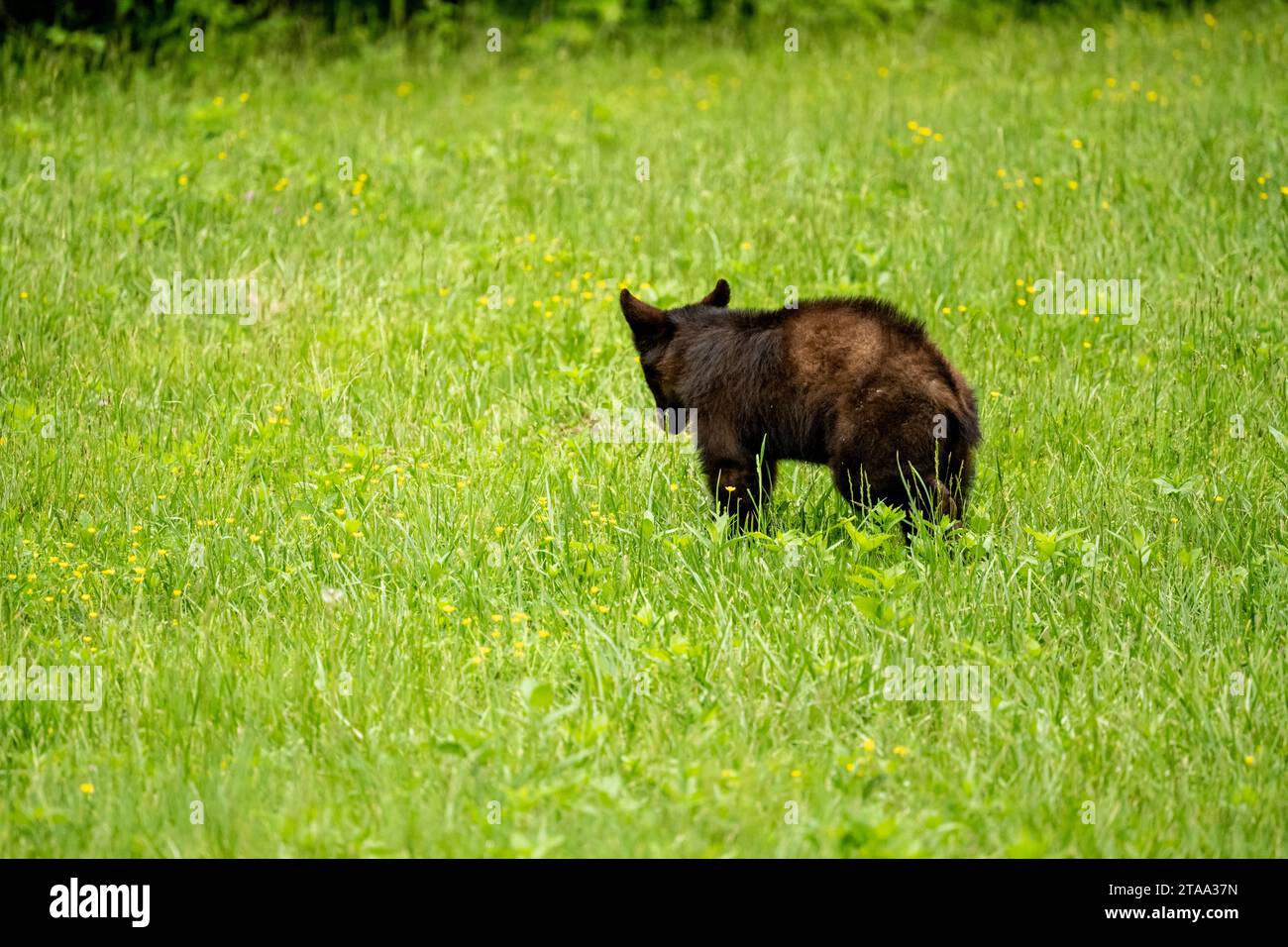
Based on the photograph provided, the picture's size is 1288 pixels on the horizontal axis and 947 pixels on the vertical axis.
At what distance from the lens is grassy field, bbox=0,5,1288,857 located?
13.0 ft

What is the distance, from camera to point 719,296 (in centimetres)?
641

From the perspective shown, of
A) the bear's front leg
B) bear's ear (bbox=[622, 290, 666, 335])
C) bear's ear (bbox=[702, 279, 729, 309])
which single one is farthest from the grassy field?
bear's ear (bbox=[702, 279, 729, 309])

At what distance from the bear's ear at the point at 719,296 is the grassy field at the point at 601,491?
804 millimetres

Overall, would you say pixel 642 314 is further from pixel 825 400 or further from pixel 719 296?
pixel 825 400

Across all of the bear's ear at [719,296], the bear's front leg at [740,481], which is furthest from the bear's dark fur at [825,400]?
the bear's ear at [719,296]

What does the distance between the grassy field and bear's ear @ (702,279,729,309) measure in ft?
2.64

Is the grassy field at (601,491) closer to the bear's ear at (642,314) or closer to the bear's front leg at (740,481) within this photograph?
the bear's front leg at (740,481)

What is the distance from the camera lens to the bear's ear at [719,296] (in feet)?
21.0

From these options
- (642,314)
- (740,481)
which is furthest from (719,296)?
(740,481)

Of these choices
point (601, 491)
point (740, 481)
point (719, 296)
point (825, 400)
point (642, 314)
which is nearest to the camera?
point (825, 400)

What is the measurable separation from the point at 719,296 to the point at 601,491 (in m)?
1.13

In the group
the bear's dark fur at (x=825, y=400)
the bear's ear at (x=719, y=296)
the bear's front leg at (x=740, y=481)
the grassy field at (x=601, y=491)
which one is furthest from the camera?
the bear's ear at (x=719, y=296)
